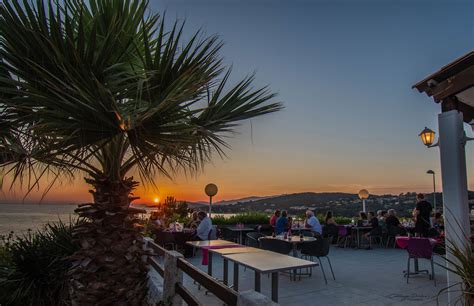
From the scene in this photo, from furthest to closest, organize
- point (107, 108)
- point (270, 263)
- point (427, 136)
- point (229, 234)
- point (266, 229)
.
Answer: point (266, 229), point (229, 234), point (427, 136), point (270, 263), point (107, 108)

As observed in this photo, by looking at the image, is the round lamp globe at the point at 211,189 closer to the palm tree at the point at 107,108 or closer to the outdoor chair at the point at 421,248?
the outdoor chair at the point at 421,248

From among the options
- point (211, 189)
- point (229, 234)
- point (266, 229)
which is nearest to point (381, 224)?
point (266, 229)

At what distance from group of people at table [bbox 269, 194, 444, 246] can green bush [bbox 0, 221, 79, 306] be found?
16.9 ft

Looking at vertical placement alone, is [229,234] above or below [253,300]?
below

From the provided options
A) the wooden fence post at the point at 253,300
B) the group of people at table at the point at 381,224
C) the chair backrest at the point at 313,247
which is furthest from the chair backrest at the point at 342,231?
the wooden fence post at the point at 253,300

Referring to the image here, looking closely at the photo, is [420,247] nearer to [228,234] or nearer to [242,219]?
[228,234]

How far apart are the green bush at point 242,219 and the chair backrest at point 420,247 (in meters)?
6.80

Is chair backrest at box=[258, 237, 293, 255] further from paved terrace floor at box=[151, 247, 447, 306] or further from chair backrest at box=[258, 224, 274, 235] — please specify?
chair backrest at box=[258, 224, 274, 235]

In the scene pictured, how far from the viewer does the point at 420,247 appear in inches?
223

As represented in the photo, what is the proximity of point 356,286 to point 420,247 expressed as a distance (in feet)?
4.44

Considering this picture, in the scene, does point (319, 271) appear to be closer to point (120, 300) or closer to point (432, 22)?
point (120, 300)

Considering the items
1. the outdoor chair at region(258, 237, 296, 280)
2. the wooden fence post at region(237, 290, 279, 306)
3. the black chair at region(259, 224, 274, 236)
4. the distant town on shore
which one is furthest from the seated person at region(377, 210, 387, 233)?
the wooden fence post at region(237, 290, 279, 306)

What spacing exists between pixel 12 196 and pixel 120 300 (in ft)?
5.11

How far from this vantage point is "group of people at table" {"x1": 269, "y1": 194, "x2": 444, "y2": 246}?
7391 millimetres
